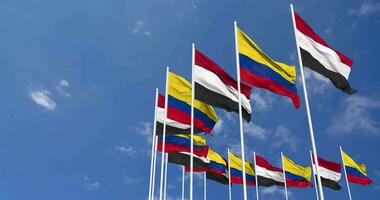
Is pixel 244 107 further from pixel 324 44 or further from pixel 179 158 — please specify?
pixel 179 158

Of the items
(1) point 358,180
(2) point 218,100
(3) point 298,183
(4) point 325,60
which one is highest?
(1) point 358,180

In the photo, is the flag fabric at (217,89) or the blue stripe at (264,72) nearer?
the blue stripe at (264,72)

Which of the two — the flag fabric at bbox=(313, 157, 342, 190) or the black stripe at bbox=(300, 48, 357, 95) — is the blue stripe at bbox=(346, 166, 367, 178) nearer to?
the flag fabric at bbox=(313, 157, 342, 190)

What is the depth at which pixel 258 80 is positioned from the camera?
1505cm

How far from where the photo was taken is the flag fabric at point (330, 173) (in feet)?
103

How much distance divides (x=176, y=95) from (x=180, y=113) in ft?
3.72

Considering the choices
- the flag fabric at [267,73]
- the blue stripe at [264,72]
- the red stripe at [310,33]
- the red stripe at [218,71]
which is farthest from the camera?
the red stripe at [218,71]

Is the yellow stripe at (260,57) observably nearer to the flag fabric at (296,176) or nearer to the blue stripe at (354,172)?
the flag fabric at (296,176)

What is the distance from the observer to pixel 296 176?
33.3 m

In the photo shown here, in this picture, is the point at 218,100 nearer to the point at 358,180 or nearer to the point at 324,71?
the point at 324,71

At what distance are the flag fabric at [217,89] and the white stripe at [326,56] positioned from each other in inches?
133

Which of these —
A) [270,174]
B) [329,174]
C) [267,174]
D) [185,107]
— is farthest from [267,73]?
[329,174]

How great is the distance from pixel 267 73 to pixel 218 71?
109 inches

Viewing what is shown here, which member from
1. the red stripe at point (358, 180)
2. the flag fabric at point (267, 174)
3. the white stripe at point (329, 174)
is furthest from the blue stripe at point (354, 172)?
the flag fabric at point (267, 174)
